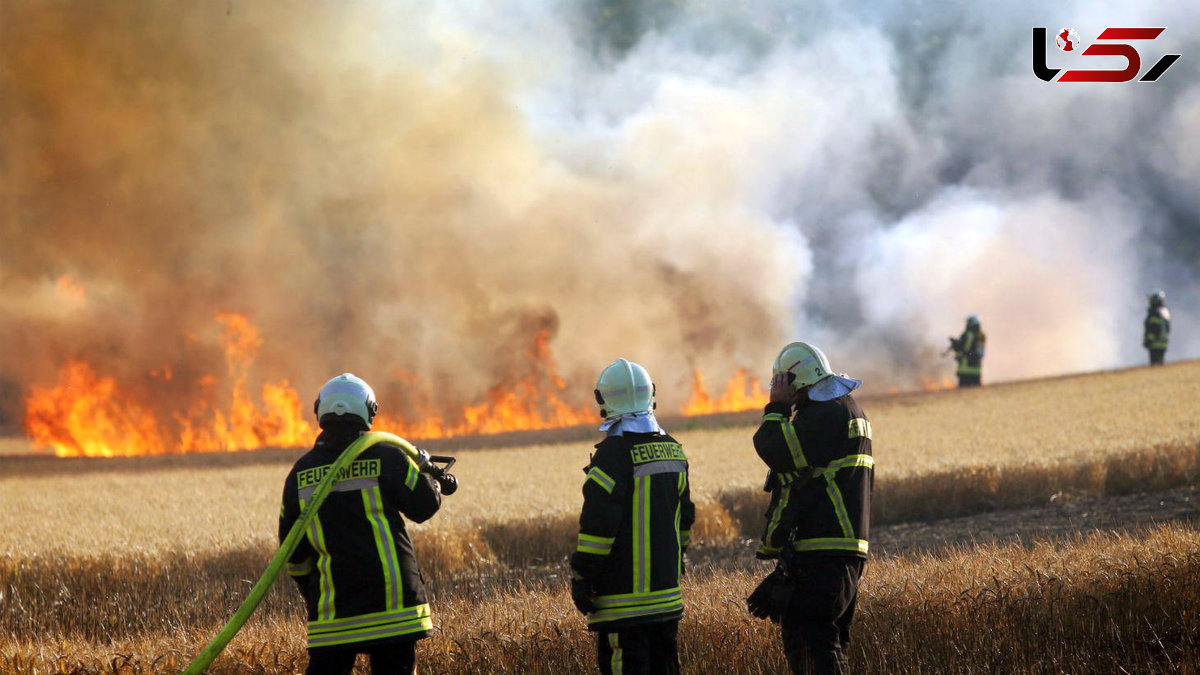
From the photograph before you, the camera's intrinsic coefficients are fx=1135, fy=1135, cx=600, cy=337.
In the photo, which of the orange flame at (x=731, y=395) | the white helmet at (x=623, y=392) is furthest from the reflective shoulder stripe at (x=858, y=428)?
the orange flame at (x=731, y=395)

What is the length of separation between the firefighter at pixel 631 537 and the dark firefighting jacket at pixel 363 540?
78 centimetres

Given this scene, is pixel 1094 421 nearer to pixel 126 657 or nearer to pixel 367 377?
pixel 126 657

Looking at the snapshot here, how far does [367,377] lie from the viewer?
3747 cm

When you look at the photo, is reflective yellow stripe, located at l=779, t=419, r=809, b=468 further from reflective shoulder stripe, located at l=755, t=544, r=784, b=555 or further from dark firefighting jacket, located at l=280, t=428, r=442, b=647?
dark firefighting jacket, located at l=280, t=428, r=442, b=647

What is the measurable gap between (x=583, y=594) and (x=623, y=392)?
100 centimetres

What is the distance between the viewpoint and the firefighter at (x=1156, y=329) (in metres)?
30.7

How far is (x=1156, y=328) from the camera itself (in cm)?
3130

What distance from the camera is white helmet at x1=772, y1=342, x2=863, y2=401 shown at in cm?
608

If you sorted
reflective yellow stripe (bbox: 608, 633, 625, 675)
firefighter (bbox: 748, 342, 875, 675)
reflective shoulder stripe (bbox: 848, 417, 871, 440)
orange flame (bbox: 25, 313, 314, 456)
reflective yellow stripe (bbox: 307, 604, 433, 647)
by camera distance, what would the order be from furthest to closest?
orange flame (bbox: 25, 313, 314, 456) → reflective shoulder stripe (bbox: 848, 417, 871, 440) → firefighter (bbox: 748, 342, 875, 675) → reflective yellow stripe (bbox: 608, 633, 625, 675) → reflective yellow stripe (bbox: 307, 604, 433, 647)

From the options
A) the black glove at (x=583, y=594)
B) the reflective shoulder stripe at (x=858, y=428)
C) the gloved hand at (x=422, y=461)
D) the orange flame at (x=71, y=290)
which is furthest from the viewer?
the orange flame at (x=71, y=290)

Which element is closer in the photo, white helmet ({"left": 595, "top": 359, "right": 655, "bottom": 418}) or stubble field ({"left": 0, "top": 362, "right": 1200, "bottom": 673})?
white helmet ({"left": 595, "top": 359, "right": 655, "bottom": 418})

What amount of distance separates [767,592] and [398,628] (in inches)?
77.0

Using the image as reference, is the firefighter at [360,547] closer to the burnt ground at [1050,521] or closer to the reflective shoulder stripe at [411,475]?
the reflective shoulder stripe at [411,475]

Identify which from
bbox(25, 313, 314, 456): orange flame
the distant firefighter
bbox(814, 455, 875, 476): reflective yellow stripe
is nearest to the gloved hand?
bbox(814, 455, 875, 476): reflective yellow stripe
